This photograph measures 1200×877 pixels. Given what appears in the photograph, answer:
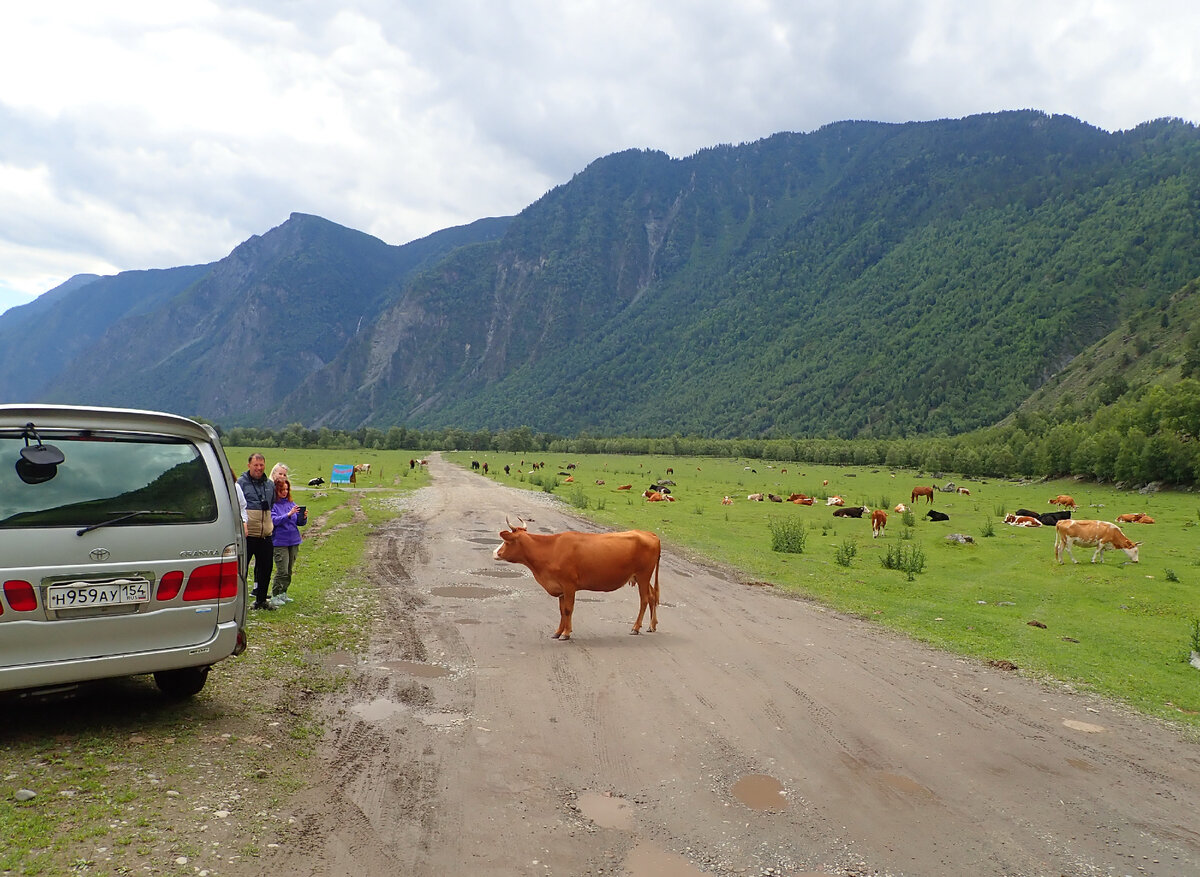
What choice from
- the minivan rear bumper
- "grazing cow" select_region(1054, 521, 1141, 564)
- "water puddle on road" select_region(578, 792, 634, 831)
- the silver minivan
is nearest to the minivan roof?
the silver minivan

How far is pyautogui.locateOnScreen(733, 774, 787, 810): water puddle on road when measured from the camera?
5.21m

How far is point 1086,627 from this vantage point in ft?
40.1

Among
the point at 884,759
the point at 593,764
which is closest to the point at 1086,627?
the point at 884,759

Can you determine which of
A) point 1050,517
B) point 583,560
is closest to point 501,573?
point 583,560

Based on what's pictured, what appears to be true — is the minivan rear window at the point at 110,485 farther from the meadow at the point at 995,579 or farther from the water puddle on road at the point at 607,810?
the meadow at the point at 995,579

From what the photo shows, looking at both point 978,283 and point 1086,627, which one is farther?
point 978,283

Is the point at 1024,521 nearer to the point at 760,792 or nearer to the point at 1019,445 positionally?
the point at 760,792

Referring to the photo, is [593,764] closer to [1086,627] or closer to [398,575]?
[398,575]

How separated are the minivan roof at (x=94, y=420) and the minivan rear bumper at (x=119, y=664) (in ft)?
5.40

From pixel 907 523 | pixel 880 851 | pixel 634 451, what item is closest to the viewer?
pixel 880 851

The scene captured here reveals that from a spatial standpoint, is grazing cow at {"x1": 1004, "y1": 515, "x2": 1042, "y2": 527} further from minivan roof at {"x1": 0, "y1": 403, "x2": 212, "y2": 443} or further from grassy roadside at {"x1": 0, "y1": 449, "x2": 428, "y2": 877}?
minivan roof at {"x1": 0, "y1": 403, "x2": 212, "y2": 443}

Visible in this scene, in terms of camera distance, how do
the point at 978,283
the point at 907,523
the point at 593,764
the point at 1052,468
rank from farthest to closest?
the point at 978,283 → the point at 1052,468 → the point at 907,523 → the point at 593,764

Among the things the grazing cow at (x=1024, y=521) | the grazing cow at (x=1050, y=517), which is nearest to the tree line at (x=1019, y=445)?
the grazing cow at (x=1050, y=517)

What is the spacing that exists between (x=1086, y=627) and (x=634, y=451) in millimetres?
102310
